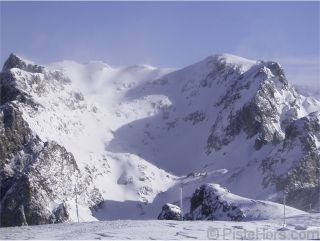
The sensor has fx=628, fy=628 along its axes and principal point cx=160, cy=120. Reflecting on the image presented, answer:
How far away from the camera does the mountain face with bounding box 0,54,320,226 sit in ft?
405

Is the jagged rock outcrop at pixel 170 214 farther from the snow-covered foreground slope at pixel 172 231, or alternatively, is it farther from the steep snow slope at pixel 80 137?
the snow-covered foreground slope at pixel 172 231

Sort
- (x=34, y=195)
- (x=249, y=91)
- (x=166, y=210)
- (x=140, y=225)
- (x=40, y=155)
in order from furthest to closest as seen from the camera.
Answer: (x=249, y=91) → (x=40, y=155) → (x=34, y=195) → (x=166, y=210) → (x=140, y=225)

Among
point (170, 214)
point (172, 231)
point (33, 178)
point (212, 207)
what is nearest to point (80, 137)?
point (33, 178)

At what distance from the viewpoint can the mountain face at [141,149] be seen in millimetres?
123312

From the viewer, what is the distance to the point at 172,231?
129 ft

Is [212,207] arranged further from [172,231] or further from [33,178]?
[33,178]

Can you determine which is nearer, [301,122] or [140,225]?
[140,225]

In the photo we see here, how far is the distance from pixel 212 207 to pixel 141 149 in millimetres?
97960

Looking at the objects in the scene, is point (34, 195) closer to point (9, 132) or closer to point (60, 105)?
point (9, 132)

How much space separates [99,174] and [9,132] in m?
26.2

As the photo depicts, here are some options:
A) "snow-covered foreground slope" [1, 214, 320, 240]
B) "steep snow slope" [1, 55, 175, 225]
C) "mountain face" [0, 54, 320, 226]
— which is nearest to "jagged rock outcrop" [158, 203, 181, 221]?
"mountain face" [0, 54, 320, 226]

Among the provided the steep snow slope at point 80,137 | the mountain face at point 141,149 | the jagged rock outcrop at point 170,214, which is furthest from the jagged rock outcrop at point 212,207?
the steep snow slope at point 80,137

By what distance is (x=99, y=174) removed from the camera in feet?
492

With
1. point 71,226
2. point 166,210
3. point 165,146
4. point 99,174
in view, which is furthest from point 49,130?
point 71,226
